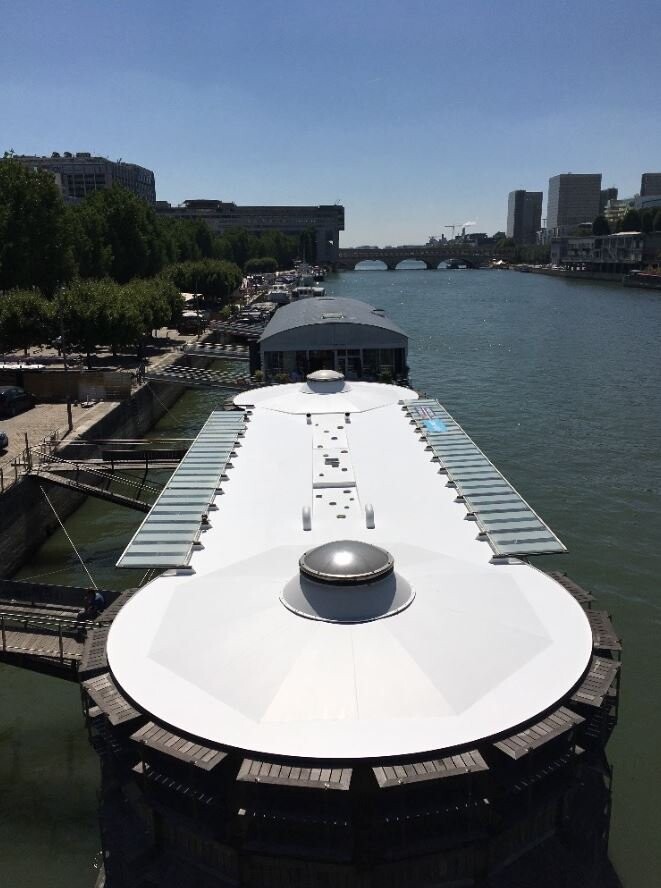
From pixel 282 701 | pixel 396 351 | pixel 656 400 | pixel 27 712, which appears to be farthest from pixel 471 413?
pixel 282 701

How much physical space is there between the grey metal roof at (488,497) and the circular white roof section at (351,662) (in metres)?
1.73

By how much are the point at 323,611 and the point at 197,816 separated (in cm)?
436

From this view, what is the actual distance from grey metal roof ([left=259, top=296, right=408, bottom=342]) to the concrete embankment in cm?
1038

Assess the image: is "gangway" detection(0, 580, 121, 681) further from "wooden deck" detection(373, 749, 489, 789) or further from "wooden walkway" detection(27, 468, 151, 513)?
"wooden walkway" detection(27, 468, 151, 513)

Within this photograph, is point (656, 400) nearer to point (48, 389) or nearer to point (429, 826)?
point (48, 389)

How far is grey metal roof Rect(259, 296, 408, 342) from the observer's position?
46.7 metres

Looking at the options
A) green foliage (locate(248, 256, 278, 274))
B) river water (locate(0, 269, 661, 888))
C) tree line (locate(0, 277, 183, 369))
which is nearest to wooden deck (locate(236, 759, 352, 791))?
river water (locate(0, 269, 661, 888))

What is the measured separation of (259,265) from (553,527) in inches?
6691

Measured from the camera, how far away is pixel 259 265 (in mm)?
193250

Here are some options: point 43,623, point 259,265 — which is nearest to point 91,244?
point 43,623

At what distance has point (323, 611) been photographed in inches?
594

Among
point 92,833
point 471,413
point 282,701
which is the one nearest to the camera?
point 282,701

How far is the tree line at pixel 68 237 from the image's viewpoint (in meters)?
60.8

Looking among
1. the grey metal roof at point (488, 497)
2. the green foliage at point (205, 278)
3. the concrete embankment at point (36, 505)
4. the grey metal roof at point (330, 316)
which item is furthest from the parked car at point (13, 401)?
the green foliage at point (205, 278)
